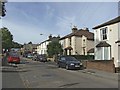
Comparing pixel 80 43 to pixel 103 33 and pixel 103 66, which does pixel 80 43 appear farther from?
pixel 103 66

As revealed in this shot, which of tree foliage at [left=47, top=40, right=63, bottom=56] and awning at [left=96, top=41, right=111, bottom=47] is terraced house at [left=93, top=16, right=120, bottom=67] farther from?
tree foliage at [left=47, top=40, right=63, bottom=56]

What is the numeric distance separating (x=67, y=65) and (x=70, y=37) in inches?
1465

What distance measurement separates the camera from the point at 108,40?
36406mm

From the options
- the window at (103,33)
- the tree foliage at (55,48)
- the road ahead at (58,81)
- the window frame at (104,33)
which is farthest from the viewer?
the tree foliage at (55,48)

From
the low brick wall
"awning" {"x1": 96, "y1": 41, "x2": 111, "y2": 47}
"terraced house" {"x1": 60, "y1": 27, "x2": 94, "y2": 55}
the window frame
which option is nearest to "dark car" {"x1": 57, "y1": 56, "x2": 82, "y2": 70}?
the low brick wall

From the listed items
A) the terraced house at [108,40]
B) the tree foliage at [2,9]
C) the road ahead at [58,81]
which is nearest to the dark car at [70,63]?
the terraced house at [108,40]

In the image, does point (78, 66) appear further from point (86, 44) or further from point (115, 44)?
point (86, 44)

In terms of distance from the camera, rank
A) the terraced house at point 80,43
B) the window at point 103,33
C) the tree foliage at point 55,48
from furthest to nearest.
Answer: the tree foliage at point 55,48 < the terraced house at point 80,43 < the window at point 103,33

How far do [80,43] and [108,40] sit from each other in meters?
29.8

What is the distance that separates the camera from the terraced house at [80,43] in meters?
64.0

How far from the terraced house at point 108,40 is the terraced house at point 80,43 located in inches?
903

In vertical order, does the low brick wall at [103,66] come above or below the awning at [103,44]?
below

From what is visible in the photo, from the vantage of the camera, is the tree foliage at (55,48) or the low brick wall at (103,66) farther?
the tree foliage at (55,48)

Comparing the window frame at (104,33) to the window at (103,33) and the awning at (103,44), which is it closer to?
the window at (103,33)
